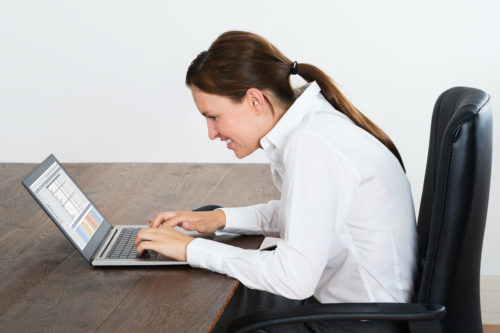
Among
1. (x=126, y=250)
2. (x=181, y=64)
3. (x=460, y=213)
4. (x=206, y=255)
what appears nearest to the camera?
(x=460, y=213)

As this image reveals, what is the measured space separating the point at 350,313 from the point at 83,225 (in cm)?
74

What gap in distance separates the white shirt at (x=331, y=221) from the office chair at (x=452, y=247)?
0.12 meters

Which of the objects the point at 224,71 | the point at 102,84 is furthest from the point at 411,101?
the point at 224,71

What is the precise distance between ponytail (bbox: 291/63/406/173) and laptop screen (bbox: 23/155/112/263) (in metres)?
0.67

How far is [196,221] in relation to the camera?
1.73 metres

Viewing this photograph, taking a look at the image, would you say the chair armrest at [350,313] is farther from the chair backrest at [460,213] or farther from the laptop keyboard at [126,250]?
the laptop keyboard at [126,250]

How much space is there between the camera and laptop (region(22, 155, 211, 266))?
1.54 metres

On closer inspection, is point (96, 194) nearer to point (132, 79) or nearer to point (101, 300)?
point (101, 300)

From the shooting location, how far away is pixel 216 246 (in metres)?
1.50

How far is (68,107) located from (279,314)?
233 cm

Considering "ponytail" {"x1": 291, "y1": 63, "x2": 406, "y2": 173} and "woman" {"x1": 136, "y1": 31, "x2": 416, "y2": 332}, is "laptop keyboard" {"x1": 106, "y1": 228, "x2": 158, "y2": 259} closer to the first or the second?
"woman" {"x1": 136, "y1": 31, "x2": 416, "y2": 332}

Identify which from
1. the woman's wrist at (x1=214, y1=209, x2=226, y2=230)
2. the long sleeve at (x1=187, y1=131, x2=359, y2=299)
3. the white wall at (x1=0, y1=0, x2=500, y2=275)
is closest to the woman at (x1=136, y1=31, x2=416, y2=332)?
the long sleeve at (x1=187, y1=131, x2=359, y2=299)

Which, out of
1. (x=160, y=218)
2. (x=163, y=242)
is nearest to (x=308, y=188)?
(x=163, y=242)

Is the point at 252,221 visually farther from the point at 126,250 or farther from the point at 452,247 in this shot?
the point at 452,247
